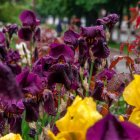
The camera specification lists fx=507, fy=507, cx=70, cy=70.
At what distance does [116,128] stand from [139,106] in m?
0.36

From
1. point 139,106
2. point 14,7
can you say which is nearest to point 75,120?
point 139,106

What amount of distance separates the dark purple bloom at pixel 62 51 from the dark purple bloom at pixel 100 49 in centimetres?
13

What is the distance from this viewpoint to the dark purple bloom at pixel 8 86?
0.80 m

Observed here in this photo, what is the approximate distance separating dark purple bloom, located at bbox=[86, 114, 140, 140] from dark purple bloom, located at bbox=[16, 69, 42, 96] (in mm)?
604

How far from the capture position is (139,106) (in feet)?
3.83

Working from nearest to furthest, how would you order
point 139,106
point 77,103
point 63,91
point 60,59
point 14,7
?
1. point 77,103
2. point 139,106
3. point 60,59
4. point 63,91
5. point 14,7

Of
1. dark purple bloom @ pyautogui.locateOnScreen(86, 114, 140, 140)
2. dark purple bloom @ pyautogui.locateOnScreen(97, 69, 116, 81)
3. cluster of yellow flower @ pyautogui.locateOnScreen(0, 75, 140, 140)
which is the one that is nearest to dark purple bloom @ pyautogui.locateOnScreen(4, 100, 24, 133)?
dark purple bloom @ pyautogui.locateOnScreen(97, 69, 116, 81)

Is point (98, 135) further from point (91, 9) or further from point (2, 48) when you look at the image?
point (91, 9)

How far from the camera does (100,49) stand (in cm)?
184

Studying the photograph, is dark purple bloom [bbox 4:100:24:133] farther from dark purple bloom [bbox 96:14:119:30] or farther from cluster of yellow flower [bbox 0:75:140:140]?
cluster of yellow flower [bbox 0:75:140:140]

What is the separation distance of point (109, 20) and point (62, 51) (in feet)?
1.48

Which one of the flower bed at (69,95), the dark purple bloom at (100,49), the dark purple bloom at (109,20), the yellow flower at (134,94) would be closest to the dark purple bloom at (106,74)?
the flower bed at (69,95)

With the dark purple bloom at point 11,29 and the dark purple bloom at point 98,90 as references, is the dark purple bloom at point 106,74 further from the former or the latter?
the dark purple bloom at point 11,29

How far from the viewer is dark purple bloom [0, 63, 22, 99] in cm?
80
